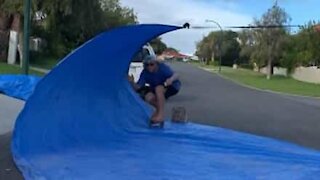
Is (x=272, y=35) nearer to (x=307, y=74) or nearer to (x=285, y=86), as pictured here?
(x=307, y=74)

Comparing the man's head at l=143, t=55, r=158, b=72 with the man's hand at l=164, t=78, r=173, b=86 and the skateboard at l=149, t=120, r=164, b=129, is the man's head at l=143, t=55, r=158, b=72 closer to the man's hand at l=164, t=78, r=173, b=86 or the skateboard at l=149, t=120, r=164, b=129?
the man's hand at l=164, t=78, r=173, b=86

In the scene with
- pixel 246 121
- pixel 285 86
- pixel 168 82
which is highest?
pixel 168 82

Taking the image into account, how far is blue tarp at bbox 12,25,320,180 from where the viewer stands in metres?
7.91

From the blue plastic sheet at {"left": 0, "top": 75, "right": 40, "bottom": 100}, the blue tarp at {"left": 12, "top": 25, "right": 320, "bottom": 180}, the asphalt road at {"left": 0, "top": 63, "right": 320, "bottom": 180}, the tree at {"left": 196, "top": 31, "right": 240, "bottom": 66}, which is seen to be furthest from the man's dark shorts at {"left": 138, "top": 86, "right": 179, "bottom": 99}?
the tree at {"left": 196, "top": 31, "right": 240, "bottom": 66}

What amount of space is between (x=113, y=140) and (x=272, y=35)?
53827 millimetres

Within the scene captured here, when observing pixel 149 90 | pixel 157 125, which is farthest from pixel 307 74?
pixel 157 125

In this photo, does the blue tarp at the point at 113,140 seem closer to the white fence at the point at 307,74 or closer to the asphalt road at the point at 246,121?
the asphalt road at the point at 246,121

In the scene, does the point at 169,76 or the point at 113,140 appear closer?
the point at 113,140

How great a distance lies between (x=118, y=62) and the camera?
39.3ft

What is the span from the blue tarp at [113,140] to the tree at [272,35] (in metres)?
50.7

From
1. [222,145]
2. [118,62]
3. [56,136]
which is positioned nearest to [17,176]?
[56,136]

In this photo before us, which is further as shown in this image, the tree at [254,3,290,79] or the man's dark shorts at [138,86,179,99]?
the tree at [254,3,290,79]

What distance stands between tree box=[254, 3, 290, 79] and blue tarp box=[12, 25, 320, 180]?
50.7 m

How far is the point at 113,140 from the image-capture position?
1028 cm
